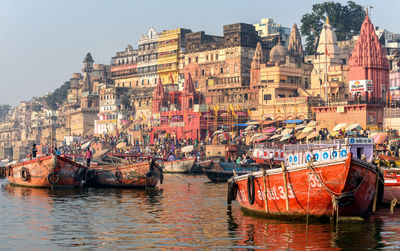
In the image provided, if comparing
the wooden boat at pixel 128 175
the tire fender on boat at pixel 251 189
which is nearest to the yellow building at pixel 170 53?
the wooden boat at pixel 128 175

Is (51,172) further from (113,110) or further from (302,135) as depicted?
(113,110)

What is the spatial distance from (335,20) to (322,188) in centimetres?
8370

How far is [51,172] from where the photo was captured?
36.1 meters

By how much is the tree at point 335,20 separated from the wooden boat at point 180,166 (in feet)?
162

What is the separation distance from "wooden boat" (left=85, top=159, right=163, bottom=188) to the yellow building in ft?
217

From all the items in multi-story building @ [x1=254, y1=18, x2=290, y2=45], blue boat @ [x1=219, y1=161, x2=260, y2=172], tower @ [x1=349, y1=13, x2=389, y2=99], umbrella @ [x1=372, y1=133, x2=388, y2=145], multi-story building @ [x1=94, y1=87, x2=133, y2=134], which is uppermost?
multi-story building @ [x1=254, y1=18, x2=290, y2=45]

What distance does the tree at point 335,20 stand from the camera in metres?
101

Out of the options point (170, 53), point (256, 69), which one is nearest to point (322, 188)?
point (256, 69)

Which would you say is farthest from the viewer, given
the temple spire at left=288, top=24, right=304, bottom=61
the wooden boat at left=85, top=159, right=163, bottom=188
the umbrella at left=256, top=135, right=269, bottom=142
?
the temple spire at left=288, top=24, right=304, bottom=61

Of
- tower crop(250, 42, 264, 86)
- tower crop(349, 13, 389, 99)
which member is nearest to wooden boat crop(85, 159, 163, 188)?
tower crop(349, 13, 389, 99)

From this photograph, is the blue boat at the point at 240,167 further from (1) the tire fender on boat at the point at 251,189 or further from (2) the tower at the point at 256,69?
(2) the tower at the point at 256,69

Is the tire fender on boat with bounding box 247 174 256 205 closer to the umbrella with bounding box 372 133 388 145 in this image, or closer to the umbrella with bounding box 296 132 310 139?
the umbrella with bounding box 372 133 388 145

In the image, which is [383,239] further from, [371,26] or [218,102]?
[218,102]

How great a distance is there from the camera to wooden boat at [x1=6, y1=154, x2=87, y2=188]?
35.9 metres
